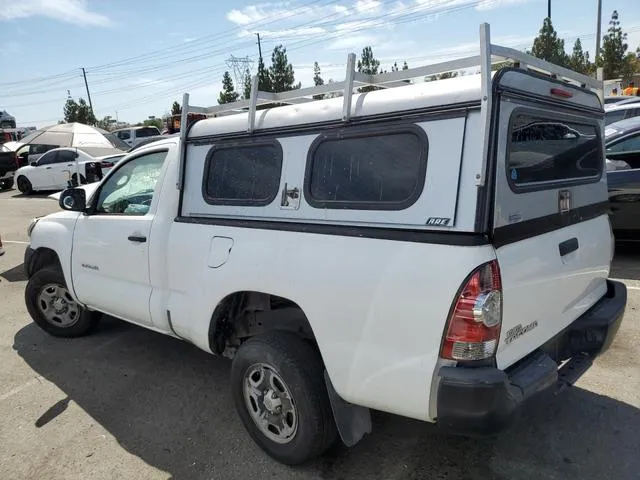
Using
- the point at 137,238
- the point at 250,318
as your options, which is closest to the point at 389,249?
the point at 250,318

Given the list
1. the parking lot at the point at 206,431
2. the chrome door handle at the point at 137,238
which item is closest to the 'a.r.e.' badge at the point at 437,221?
the parking lot at the point at 206,431

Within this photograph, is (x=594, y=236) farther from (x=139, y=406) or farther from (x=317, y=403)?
(x=139, y=406)

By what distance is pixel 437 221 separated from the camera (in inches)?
90.2

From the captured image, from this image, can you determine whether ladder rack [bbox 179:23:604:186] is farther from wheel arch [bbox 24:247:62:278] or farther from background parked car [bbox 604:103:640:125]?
background parked car [bbox 604:103:640:125]

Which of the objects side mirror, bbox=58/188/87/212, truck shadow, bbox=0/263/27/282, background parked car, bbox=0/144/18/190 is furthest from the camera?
background parked car, bbox=0/144/18/190

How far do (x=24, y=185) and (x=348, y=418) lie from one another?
754 inches

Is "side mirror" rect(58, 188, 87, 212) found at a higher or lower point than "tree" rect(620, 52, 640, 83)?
lower

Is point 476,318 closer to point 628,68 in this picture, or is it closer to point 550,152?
point 550,152

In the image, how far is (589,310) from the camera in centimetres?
316

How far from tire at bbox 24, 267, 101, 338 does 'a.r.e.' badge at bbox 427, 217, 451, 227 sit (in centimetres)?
383

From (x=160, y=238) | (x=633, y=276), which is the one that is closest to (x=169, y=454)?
(x=160, y=238)

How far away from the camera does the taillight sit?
2.16 meters

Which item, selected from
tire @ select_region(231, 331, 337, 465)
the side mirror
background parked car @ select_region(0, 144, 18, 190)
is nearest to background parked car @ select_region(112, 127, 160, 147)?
background parked car @ select_region(0, 144, 18, 190)

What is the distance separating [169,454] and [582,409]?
2617mm
